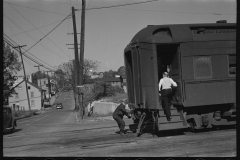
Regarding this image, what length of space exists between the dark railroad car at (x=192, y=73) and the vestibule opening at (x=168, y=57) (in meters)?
0.04

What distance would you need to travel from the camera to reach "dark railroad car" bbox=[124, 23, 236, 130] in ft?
30.8

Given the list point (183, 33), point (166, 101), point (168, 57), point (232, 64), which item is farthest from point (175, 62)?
point (232, 64)

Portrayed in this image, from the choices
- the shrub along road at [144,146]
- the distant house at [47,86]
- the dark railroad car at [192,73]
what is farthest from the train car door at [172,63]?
the distant house at [47,86]

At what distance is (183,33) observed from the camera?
948 cm

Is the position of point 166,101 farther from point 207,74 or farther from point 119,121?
point 119,121

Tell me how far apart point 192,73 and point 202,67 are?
43 cm

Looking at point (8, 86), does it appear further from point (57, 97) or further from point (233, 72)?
point (57, 97)

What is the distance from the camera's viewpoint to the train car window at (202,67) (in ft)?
31.1

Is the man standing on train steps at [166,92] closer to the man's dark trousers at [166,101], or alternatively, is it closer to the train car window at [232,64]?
the man's dark trousers at [166,101]

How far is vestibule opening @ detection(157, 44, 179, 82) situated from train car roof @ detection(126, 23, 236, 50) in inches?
14.8

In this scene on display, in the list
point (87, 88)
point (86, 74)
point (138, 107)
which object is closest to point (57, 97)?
point (86, 74)

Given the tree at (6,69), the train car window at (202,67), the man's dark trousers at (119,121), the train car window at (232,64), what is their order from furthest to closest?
1. the tree at (6,69)
2. the man's dark trousers at (119,121)
3. the train car window at (232,64)
4. the train car window at (202,67)

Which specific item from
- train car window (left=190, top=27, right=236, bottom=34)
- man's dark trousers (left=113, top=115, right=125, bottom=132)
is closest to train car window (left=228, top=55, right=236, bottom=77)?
train car window (left=190, top=27, right=236, bottom=34)

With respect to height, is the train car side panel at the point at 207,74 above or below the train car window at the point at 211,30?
below
